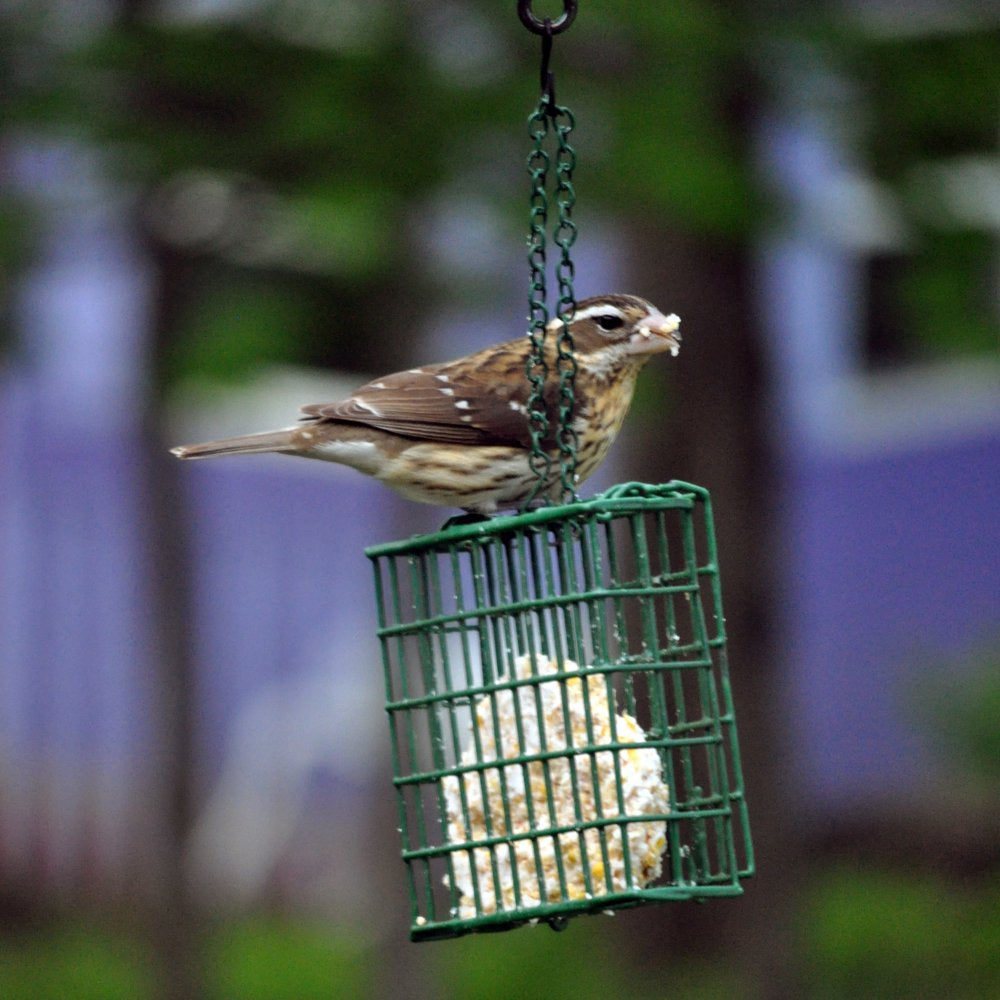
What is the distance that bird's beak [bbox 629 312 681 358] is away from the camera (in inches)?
247

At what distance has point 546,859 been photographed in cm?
568

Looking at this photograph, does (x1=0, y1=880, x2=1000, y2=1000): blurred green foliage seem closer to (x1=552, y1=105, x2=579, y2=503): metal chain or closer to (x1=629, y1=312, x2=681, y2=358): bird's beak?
(x1=629, y1=312, x2=681, y2=358): bird's beak

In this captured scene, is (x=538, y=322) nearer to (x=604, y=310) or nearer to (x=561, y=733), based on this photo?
(x=604, y=310)

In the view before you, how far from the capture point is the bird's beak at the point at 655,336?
627cm

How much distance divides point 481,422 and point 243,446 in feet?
2.67

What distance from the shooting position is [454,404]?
20.9 feet

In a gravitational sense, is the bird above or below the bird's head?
below

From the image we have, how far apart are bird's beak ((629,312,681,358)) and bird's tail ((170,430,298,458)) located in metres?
1.25

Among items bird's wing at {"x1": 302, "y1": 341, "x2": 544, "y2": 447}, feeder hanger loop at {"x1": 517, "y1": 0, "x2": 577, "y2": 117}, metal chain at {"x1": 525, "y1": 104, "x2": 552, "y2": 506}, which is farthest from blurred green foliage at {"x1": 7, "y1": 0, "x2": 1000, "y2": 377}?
feeder hanger loop at {"x1": 517, "y1": 0, "x2": 577, "y2": 117}

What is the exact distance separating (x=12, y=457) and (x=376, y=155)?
38.5ft

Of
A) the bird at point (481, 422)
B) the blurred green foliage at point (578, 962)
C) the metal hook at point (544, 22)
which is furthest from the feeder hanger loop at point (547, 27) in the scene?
the blurred green foliage at point (578, 962)

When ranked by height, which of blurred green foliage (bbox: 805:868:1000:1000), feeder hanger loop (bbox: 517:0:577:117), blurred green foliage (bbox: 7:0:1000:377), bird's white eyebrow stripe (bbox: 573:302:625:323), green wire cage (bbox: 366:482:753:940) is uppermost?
blurred green foliage (bbox: 7:0:1000:377)

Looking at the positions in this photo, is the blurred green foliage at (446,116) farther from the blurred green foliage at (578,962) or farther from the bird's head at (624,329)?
the blurred green foliage at (578,962)

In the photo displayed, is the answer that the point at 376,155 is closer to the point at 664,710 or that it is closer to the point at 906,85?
the point at 906,85
